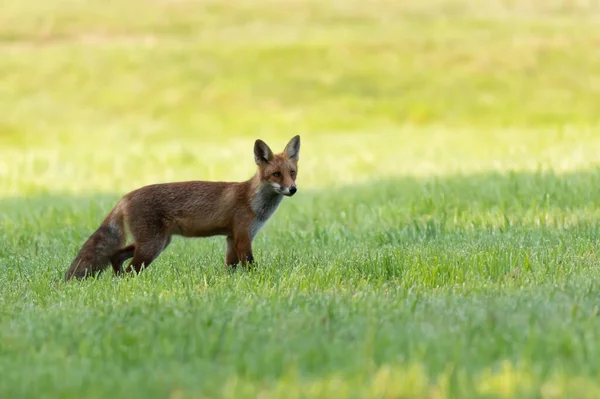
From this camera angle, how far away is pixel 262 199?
8.93 m

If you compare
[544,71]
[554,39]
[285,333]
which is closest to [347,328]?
[285,333]

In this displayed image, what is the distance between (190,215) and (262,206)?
2.26ft

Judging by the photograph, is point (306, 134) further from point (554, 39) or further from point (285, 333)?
point (285, 333)

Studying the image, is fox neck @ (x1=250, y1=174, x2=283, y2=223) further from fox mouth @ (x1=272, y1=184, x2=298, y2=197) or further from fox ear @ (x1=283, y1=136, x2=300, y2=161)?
fox ear @ (x1=283, y1=136, x2=300, y2=161)

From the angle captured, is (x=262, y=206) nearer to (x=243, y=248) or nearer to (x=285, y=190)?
(x=285, y=190)

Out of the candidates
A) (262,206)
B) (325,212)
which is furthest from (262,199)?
(325,212)

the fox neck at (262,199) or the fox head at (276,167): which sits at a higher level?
the fox head at (276,167)

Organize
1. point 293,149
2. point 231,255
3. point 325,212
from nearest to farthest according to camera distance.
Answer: point 231,255 < point 293,149 < point 325,212

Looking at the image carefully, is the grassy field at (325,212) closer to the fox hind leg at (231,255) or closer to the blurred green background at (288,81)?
the blurred green background at (288,81)

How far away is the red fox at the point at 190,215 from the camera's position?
8.53 m

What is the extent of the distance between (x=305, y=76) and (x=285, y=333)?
113 feet

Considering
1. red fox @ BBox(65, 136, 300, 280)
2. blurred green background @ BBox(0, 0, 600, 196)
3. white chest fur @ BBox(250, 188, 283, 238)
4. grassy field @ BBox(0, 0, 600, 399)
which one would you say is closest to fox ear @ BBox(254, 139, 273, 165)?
red fox @ BBox(65, 136, 300, 280)

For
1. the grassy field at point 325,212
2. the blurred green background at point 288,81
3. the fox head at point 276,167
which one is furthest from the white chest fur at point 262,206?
the blurred green background at point 288,81

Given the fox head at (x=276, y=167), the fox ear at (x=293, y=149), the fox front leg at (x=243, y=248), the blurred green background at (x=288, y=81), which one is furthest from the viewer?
the blurred green background at (x=288, y=81)
